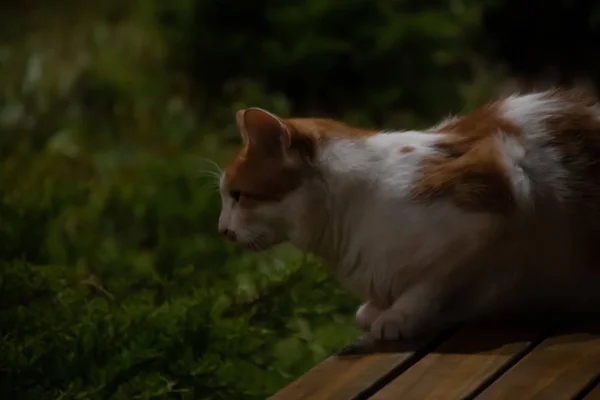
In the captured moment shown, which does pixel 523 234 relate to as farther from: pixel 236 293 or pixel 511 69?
pixel 511 69

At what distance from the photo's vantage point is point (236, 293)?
2.12 m

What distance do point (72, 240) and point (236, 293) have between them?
548 millimetres

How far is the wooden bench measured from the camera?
1.23m

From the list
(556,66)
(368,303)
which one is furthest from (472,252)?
(556,66)

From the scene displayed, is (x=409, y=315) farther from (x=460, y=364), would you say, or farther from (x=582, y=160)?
(x=582, y=160)

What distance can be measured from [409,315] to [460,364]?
120 mm

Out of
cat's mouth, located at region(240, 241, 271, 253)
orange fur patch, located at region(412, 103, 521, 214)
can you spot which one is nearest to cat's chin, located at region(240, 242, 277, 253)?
cat's mouth, located at region(240, 241, 271, 253)

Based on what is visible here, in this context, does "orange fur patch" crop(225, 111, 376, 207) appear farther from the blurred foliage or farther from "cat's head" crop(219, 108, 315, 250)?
the blurred foliage

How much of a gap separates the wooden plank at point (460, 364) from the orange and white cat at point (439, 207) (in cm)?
6

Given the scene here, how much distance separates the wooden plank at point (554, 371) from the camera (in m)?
1.22

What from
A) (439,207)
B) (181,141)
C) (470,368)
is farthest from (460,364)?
(181,141)

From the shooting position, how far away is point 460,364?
1311mm

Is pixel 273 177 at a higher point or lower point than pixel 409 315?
higher

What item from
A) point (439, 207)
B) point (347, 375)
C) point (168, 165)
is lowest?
point (347, 375)
